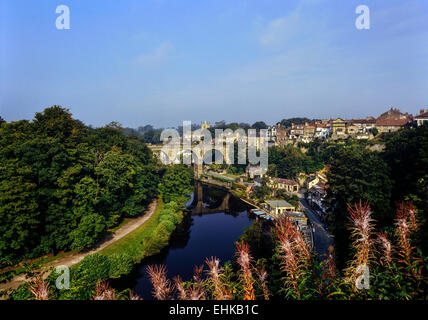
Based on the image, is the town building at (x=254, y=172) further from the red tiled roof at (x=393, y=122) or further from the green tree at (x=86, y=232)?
the green tree at (x=86, y=232)

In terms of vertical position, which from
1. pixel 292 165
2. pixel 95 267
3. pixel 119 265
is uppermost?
pixel 292 165

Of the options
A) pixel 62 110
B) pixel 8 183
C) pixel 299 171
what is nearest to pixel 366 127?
pixel 299 171

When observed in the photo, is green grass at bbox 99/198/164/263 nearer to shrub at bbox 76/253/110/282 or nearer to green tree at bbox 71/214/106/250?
green tree at bbox 71/214/106/250

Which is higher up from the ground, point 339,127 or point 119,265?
point 339,127

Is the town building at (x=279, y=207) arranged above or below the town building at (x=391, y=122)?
below

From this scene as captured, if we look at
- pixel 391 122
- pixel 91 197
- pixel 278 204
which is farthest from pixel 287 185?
pixel 91 197

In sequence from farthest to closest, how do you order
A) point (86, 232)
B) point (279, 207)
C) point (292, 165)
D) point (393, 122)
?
point (393, 122), point (292, 165), point (279, 207), point (86, 232)

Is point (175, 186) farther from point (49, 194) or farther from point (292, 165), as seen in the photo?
point (292, 165)

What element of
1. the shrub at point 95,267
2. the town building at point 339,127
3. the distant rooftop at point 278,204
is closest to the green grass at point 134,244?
the shrub at point 95,267
